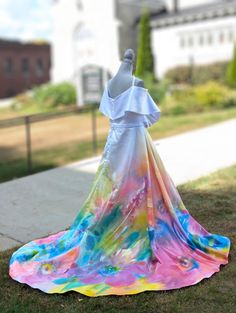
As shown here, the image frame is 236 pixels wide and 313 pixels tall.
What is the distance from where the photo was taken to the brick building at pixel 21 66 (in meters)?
41.3

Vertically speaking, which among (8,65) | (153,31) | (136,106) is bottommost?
(136,106)

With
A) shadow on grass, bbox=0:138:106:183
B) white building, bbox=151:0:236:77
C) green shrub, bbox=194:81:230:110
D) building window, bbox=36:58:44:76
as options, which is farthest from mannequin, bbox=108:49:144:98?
building window, bbox=36:58:44:76

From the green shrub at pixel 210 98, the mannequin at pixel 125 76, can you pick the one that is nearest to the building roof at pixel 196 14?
the green shrub at pixel 210 98

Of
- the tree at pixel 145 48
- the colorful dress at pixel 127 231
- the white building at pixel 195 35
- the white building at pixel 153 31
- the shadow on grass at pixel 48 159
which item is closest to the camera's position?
the colorful dress at pixel 127 231

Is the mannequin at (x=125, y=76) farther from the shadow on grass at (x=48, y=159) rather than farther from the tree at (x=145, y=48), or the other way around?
the tree at (x=145, y=48)

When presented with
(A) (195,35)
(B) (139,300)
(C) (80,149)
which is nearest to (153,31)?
(A) (195,35)

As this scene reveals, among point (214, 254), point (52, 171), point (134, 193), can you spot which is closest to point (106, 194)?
point (134, 193)

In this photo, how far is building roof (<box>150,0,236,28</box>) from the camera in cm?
2764

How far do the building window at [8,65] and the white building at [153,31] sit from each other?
32.7ft

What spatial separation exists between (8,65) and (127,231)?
39869mm

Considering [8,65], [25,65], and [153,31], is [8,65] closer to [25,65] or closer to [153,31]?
[25,65]

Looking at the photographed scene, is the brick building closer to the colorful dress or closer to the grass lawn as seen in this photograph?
the colorful dress

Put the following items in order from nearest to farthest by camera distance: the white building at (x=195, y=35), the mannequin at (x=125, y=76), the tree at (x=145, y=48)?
the mannequin at (x=125, y=76)
the tree at (x=145, y=48)
the white building at (x=195, y=35)

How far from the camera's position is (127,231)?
171 inches
